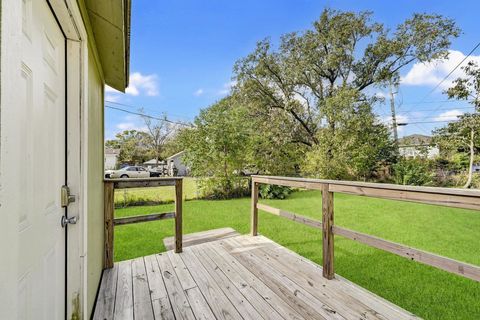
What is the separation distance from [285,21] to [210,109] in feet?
20.0

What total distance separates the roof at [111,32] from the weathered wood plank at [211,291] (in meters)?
2.29

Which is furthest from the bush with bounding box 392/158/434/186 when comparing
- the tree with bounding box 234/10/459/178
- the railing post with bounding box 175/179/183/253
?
the railing post with bounding box 175/179/183/253

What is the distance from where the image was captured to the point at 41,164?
3.34 feet

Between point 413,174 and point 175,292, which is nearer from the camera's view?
point 175,292

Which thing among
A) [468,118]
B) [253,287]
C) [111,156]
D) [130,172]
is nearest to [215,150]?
[253,287]

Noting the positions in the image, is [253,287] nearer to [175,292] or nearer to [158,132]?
[175,292]

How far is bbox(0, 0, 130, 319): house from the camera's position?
0.46m

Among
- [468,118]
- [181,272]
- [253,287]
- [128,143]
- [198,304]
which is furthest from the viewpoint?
[128,143]

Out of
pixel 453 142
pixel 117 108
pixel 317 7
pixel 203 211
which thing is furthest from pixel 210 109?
pixel 453 142

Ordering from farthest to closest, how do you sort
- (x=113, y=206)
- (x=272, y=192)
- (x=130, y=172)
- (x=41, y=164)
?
(x=130, y=172)
(x=272, y=192)
(x=113, y=206)
(x=41, y=164)

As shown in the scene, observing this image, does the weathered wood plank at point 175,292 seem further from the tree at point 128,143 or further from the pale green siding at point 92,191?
the tree at point 128,143

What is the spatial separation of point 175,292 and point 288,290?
1055mm

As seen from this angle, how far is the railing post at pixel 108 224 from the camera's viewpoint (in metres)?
2.57

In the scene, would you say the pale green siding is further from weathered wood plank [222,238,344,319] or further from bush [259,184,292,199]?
bush [259,184,292,199]
